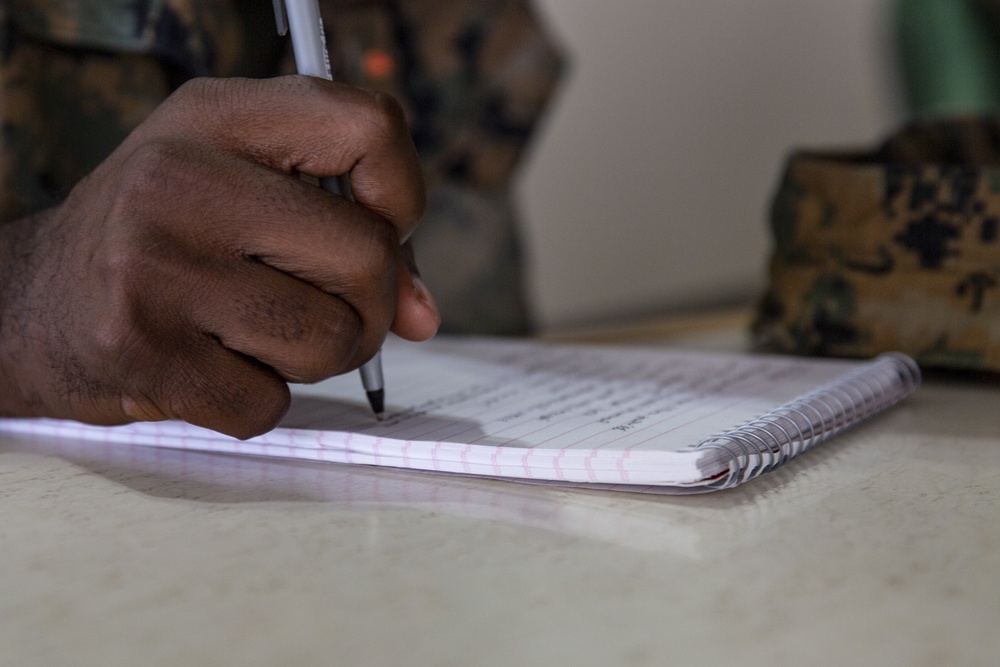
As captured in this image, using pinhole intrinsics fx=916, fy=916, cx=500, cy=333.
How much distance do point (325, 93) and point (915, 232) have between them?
461mm

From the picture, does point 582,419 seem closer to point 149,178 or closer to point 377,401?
point 377,401

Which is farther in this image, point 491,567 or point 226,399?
point 226,399

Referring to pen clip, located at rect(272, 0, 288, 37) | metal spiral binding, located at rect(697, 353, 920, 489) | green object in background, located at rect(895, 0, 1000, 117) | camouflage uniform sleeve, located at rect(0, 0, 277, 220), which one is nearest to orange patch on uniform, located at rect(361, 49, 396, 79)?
camouflage uniform sleeve, located at rect(0, 0, 277, 220)

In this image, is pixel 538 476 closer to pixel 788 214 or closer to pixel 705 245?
pixel 788 214

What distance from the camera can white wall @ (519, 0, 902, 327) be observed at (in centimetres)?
162

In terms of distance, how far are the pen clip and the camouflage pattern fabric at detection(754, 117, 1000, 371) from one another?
17.3 inches

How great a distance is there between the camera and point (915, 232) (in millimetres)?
680

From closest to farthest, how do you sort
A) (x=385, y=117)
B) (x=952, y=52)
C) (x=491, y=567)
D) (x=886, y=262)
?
1. (x=491, y=567)
2. (x=385, y=117)
3. (x=886, y=262)
4. (x=952, y=52)

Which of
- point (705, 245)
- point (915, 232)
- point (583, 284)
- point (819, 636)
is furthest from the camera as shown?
point (705, 245)

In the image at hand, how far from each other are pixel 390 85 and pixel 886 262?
0.60 m

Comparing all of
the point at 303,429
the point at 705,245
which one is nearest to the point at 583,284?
the point at 705,245

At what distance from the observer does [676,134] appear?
1814mm

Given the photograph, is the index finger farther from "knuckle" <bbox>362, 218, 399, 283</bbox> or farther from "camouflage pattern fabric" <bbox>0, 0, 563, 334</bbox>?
"camouflage pattern fabric" <bbox>0, 0, 563, 334</bbox>

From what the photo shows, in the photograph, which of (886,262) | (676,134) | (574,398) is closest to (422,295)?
(574,398)
